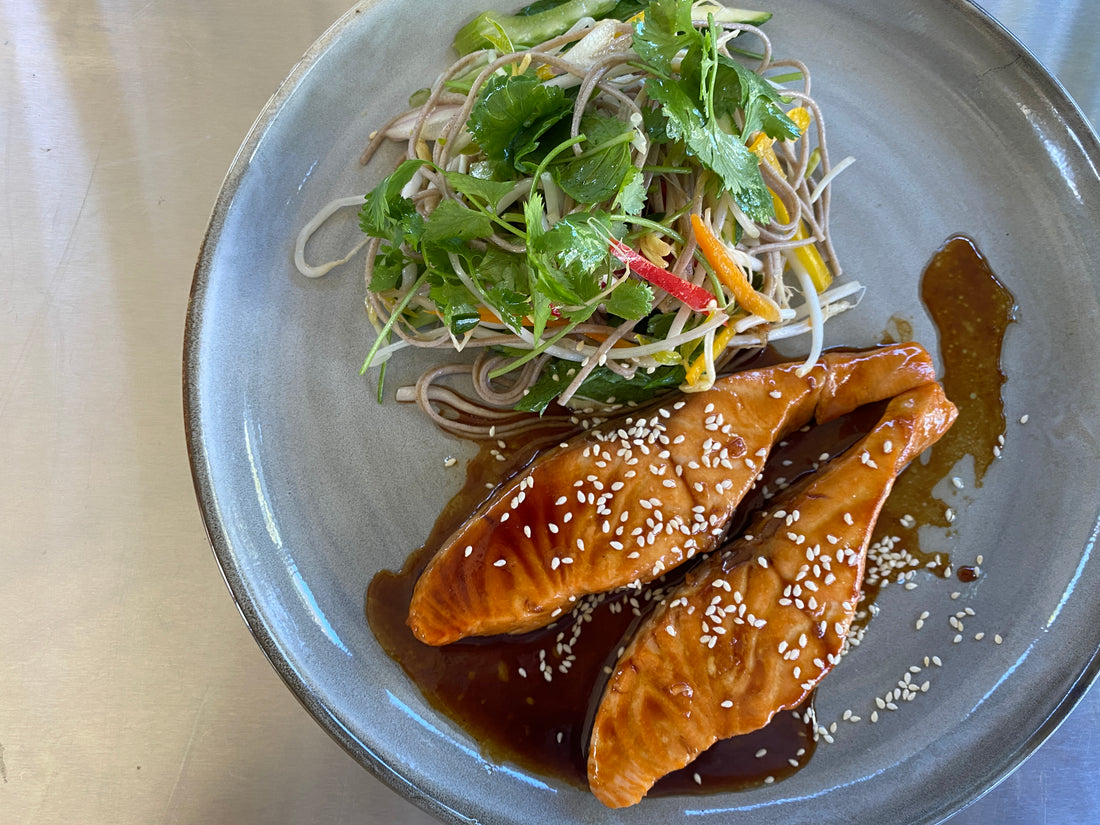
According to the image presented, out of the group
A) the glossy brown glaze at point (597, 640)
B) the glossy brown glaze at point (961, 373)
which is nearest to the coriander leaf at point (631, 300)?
the glossy brown glaze at point (597, 640)

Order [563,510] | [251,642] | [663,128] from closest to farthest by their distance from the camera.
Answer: [663,128]
[563,510]
[251,642]

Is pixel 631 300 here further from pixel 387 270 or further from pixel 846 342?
pixel 846 342

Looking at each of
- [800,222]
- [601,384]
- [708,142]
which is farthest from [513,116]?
[800,222]

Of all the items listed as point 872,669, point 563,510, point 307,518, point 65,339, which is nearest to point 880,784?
point 872,669

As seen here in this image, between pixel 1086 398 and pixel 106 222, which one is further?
pixel 106 222

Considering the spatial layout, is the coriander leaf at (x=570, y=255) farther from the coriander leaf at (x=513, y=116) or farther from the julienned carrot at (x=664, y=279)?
the coriander leaf at (x=513, y=116)

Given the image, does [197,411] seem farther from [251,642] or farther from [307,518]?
[251,642]

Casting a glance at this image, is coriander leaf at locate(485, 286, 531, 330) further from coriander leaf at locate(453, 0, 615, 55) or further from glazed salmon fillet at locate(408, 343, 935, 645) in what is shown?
coriander leaf at locate(453, 0, 615, 55)

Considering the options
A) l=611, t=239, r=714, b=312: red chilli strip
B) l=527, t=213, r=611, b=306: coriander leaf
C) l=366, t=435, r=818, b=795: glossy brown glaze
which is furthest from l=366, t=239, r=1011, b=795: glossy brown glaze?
l=527, t=213, r=611, b=306: coriander leaf
